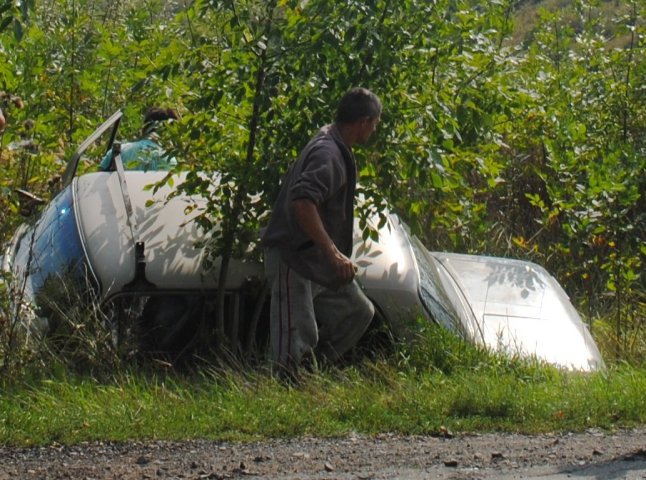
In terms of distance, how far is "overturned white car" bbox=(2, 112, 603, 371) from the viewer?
23.7 ft

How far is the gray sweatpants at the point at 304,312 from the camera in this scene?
7.10 m

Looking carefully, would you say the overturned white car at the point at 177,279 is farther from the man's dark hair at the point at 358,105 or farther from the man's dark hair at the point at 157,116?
the man's dark hair at the point at 358,105

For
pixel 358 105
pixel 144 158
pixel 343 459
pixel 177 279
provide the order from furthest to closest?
1. pixel 144 158
2. pixel 177 279
3. pixel 358 105
4. pixel 343 459

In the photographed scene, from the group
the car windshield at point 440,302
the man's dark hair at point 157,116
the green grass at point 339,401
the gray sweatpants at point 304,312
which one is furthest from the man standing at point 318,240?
the man's dark hair at point 157,116

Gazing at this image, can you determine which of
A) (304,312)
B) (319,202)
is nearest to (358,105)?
(319,202)

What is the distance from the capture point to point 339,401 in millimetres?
6543

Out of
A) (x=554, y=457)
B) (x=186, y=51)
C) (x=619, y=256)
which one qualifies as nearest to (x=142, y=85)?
(x=186, y=51)

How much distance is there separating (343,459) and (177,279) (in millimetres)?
1987

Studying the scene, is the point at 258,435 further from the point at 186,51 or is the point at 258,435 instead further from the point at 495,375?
the point at 186,51

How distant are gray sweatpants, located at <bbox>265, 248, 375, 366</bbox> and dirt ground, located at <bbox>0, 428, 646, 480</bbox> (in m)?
1.12

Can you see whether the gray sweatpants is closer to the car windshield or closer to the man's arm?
the man's arm

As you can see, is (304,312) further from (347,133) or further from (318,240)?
(347,133)

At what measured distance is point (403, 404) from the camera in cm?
657

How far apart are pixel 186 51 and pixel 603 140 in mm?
4965
